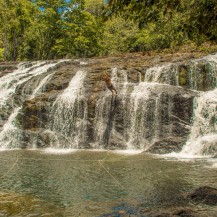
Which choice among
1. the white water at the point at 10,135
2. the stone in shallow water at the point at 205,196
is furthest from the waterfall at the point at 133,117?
the stone in shallow water at the point at 205,196

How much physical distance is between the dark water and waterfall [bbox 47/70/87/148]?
3.85m

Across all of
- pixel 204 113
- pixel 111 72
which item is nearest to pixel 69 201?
pixel 204 113

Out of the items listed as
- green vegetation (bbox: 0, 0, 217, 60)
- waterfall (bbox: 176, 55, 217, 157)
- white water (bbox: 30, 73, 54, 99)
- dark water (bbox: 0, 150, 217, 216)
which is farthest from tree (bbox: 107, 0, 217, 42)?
green vegetation (bbox: 0, 0, 217, 60)

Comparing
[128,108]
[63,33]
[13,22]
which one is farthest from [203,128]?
[13,22]

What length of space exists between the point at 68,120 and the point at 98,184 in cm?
989

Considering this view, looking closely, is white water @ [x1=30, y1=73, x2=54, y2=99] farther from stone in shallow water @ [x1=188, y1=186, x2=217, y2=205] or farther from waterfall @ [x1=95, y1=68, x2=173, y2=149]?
stone in shallow water @ [x1=188, y1=186, x2=217, y2=205]

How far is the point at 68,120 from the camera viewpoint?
60.2ft

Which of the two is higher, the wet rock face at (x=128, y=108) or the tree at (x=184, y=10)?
the tree at (x=184, y=10)

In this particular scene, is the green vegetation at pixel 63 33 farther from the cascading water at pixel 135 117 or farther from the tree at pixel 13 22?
the cascading water at pixel 135 117

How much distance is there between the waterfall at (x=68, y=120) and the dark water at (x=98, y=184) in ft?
12.6

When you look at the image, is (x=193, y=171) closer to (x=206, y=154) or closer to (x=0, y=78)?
(x=206, y=154)

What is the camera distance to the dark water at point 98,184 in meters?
6.66

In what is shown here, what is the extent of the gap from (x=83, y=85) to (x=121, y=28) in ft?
89.0

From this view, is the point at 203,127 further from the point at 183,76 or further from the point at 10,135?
the point at 10,135
